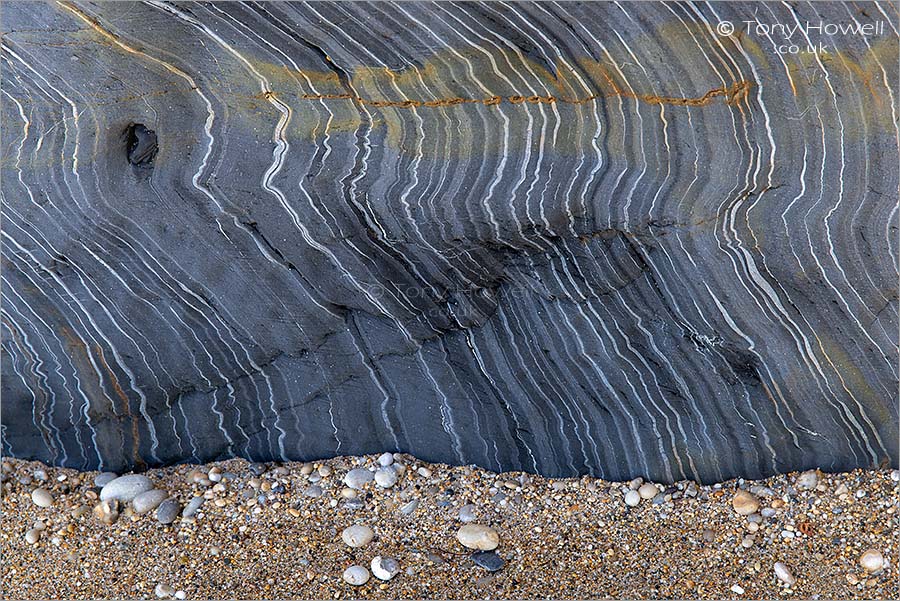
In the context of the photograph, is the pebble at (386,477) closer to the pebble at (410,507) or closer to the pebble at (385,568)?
the pebble at (410,507)

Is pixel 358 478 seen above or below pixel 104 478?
above

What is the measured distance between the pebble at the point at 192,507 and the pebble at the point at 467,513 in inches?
35.5

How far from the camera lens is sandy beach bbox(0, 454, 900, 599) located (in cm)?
217

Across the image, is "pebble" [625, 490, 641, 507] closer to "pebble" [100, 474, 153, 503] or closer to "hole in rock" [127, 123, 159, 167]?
"pebble" [100, 474, 153, 503]

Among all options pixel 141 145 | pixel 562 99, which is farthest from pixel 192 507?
pixel 562 99

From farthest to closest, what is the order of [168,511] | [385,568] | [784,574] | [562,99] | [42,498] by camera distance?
[42,498] < [168,511] < [385,568] < [784,574] < [562,99]

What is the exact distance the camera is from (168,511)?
2465mm

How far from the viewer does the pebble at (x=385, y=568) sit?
2.21m

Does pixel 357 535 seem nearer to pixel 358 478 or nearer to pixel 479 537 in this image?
pixel 358 478

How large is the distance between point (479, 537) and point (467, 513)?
0.38 ft

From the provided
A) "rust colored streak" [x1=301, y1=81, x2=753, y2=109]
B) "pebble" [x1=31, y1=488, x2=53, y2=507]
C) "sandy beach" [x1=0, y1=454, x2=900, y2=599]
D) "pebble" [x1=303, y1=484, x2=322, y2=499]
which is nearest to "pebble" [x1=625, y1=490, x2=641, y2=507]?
"sandy beach" [x1=0, y1=454, x2=900, y2=599]

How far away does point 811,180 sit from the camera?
2.00m

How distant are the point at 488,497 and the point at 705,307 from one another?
948mm

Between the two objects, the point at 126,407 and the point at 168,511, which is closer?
the point at 168,511
